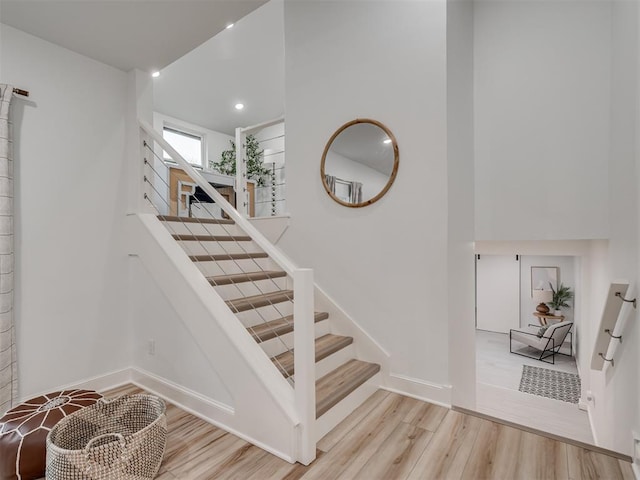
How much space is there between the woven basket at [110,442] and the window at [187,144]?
17.7 ft

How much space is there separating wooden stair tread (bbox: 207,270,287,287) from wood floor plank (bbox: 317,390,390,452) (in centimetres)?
128

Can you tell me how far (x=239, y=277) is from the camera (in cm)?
276

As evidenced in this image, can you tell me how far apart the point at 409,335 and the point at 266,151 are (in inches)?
207

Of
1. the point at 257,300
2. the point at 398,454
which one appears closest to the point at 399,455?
the point at 398,454

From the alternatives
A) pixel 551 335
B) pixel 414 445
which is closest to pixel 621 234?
pixel 414 445

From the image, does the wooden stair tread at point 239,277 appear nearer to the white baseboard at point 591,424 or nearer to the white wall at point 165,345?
the white wall at point 165,345

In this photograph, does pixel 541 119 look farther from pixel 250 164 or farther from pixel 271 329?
pixel 250 164

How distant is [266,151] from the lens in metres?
6.87

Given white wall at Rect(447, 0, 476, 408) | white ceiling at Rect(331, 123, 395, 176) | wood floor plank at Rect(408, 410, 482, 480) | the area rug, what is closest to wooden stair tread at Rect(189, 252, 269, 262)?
white ceiling at Rect(331, 123, 395, 176)

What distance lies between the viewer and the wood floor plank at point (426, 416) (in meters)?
2.19

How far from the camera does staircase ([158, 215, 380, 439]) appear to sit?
7.53 ft

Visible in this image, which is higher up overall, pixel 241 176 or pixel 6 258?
pixel 241 176

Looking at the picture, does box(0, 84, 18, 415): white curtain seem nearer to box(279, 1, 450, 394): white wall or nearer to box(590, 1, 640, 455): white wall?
box(279, 1, 450, 394): white wall

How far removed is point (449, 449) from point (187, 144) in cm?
666
